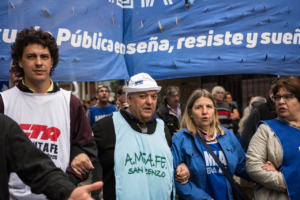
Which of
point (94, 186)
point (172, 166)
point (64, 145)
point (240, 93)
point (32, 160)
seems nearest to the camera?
point (94, 186)

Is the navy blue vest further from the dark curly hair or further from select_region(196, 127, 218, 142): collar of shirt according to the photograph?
the dark curly hair

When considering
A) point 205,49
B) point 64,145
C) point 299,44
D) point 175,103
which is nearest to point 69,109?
point 64,145

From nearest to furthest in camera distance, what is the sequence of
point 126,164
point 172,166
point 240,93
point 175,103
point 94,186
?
point 94,186
point 126,164
point 172,166
point 175,103
point 240,93

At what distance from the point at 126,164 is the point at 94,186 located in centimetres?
129

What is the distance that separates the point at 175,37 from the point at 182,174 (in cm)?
178

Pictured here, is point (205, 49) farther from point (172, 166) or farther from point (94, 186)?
point (94, 186)

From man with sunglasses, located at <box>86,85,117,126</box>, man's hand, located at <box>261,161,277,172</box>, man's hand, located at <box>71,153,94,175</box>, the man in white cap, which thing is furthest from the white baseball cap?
man with sunglasses, located at <box>86,85,117,126</box>

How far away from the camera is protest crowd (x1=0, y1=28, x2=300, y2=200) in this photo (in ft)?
7.20

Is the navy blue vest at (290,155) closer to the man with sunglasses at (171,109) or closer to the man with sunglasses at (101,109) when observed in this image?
the man with sunglasses at (171,109)

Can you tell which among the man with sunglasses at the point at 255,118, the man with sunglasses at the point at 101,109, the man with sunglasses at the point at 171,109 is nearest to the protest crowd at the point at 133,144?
the man with sunglasses at the point at 255,118

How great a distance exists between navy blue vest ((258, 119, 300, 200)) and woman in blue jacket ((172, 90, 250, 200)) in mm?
466

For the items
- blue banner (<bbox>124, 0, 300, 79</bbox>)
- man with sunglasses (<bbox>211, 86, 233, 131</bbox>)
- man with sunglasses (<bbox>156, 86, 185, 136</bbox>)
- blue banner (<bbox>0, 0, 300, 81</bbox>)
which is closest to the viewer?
blue banner (<bbox>0, 0, 300, 81</bbox>)

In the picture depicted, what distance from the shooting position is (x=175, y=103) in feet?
19.8

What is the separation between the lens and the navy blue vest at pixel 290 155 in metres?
2.81
